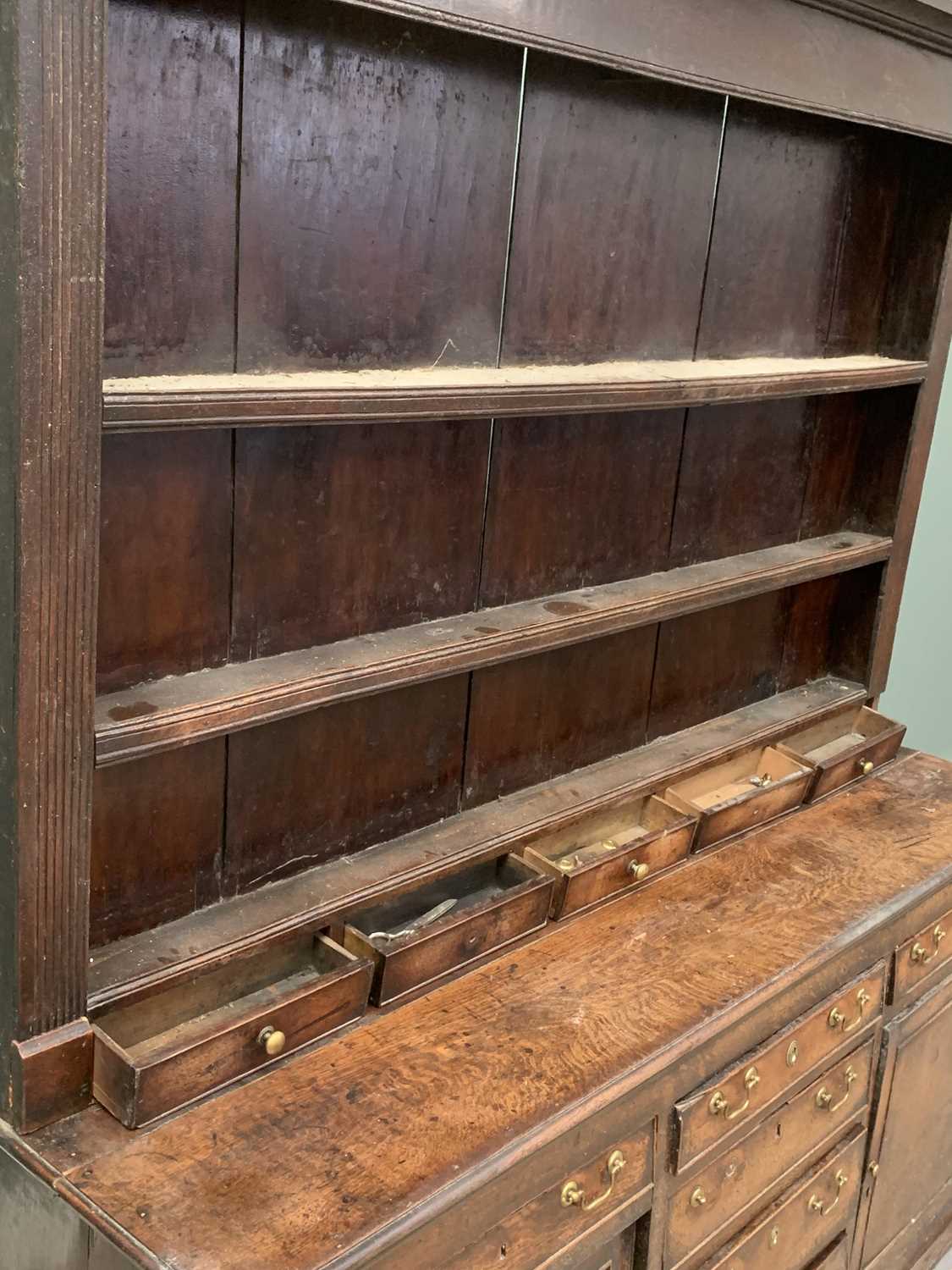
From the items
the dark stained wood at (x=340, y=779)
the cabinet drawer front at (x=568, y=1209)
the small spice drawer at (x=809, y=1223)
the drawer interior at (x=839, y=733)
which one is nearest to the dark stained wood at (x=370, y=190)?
the dark stained wood at (x=340, y=779)

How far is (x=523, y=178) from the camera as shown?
1874 millimetres

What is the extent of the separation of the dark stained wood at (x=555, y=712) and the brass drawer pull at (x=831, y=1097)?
647 mm

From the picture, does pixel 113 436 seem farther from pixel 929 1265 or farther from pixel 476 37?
pixel 929 1265

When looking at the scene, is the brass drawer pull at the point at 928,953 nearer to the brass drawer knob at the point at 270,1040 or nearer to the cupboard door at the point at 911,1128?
the cupboard door at the point at 911,1128

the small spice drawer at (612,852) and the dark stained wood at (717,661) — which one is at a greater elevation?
the dark stained wood at (717,661)

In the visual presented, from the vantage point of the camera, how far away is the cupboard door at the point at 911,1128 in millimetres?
2346

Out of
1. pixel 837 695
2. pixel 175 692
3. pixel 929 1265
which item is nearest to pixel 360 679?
pixel 175 692

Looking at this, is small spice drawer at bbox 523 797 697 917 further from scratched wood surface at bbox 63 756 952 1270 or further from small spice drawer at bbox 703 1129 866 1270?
small spice drawer at bbox 703 1129 866 1270

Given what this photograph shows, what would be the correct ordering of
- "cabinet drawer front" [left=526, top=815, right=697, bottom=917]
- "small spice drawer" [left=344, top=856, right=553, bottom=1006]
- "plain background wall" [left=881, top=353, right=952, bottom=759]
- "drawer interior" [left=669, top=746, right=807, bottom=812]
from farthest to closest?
"plain background wall" [left=881, top=353, right=952, bottom=759], "drawer interior" [left=669, top=746, right=807, bottom=812], "cabinet drawer front" [left=526, top=815, right=697, bottom=917], "small spice drawer" [left=344, top=856, right=553, bottom=1006]

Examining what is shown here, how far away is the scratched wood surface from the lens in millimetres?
A: 1453

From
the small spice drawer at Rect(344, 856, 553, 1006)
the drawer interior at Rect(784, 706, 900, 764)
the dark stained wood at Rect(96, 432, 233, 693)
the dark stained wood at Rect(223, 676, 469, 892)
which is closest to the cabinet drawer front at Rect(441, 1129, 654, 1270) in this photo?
the small spice drawer at Rect(344, 856, 553, 1006)

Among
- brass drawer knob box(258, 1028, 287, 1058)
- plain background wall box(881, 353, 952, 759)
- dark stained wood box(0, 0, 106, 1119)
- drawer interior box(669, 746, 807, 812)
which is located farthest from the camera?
plain background wall box(881, 353, 952, 759)

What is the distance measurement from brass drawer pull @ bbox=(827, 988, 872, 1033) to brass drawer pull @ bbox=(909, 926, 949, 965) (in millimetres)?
148

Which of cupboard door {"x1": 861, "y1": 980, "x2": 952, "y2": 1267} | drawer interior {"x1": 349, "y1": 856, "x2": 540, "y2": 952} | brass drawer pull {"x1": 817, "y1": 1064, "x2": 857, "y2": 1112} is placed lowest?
cupboard door {"x1": 861, "y1": 980, "x2": 952, "y2": 1267}
